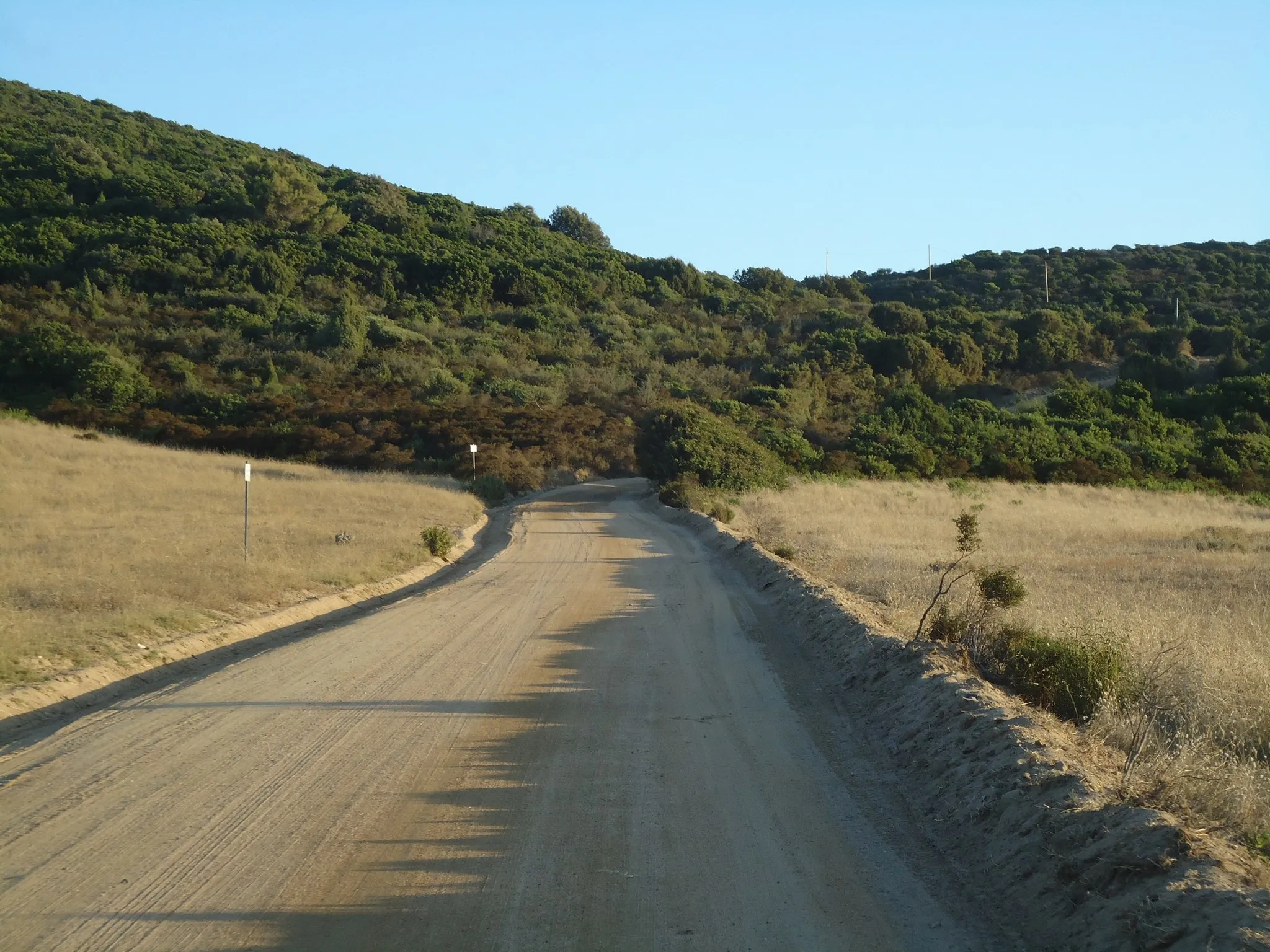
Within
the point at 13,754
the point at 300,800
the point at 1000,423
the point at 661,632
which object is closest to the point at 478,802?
the point at 300,800

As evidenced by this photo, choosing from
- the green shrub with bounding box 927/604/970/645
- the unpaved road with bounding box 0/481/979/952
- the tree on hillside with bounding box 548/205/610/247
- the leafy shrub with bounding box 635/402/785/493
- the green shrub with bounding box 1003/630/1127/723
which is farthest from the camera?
the tree on hillside with bounding box 548/205/610/247

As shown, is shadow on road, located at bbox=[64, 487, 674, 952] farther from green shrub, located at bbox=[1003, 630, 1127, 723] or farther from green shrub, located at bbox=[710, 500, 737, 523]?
green shrub, located at bbox=[710, 500, 737, 523]

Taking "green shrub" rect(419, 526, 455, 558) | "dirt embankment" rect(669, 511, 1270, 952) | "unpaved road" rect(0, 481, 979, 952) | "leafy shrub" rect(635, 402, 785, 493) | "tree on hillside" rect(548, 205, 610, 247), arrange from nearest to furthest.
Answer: "dirt embankment" rect(669, 511, 1270, 952)
"unpaved road" rect(0, 481, 979, 952)
"green shrub" rect(419, 526, 455, 558)
"leafy shrub" rect(635, 402, 785, 493)
"tree on hillside" rect(548, 205, 610, 247)

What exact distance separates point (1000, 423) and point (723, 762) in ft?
166

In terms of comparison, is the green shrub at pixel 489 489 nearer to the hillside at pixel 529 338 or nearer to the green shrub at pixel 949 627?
the hillside at pixel 529 338

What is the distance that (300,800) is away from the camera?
241 inches

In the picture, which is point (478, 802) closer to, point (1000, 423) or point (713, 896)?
point (713, 896)

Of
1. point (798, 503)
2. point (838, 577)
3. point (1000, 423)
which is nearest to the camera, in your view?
point (838, 577)

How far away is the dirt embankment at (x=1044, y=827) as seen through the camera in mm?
4078

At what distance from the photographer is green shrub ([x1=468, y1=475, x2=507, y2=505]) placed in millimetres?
39031

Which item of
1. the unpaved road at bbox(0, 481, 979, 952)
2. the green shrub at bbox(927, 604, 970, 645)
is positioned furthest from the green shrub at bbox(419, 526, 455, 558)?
the green shrub at bbox(927, 604, 970, 645)

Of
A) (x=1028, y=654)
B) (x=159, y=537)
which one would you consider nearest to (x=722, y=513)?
(x=159, y=537)

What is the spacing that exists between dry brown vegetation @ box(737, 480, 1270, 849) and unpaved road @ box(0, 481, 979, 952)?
1.79m

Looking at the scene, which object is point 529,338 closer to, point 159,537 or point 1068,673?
point 159,537
